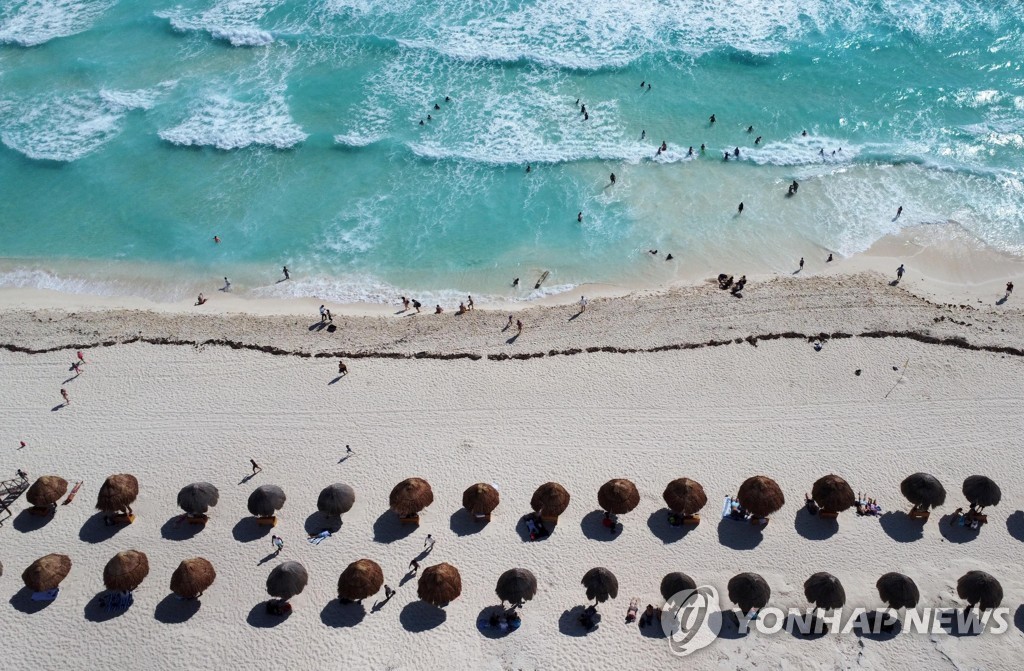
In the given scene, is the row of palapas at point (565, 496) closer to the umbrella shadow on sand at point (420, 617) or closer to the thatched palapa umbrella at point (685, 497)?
the thatched palapa umbrella at point (685, 497)

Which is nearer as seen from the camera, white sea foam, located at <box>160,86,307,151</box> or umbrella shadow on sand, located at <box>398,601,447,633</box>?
umbrella shadow on sand, located at <box>398,601,447,633</box>

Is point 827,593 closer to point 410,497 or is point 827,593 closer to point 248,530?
point 410,497

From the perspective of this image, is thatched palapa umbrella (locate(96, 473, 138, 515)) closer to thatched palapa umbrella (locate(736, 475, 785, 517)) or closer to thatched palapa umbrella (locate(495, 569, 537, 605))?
thatched palapa umbrella (locate(495, 569, 537, 605))

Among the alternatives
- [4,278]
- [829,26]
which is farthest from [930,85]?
[4,278]

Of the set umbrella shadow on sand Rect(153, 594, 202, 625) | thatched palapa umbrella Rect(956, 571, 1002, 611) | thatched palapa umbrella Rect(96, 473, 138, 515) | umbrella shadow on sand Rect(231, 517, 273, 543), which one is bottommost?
umbrella shadow on sand Rect(153, 594, 202, 625)

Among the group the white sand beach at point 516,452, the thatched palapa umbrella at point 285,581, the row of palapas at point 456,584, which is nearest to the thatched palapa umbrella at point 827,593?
the row of palapas at point 456,584

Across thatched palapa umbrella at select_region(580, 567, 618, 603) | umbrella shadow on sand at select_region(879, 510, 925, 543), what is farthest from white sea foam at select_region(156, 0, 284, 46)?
umbrella shadow on sand at select_region(879, 510, 925, 543)
